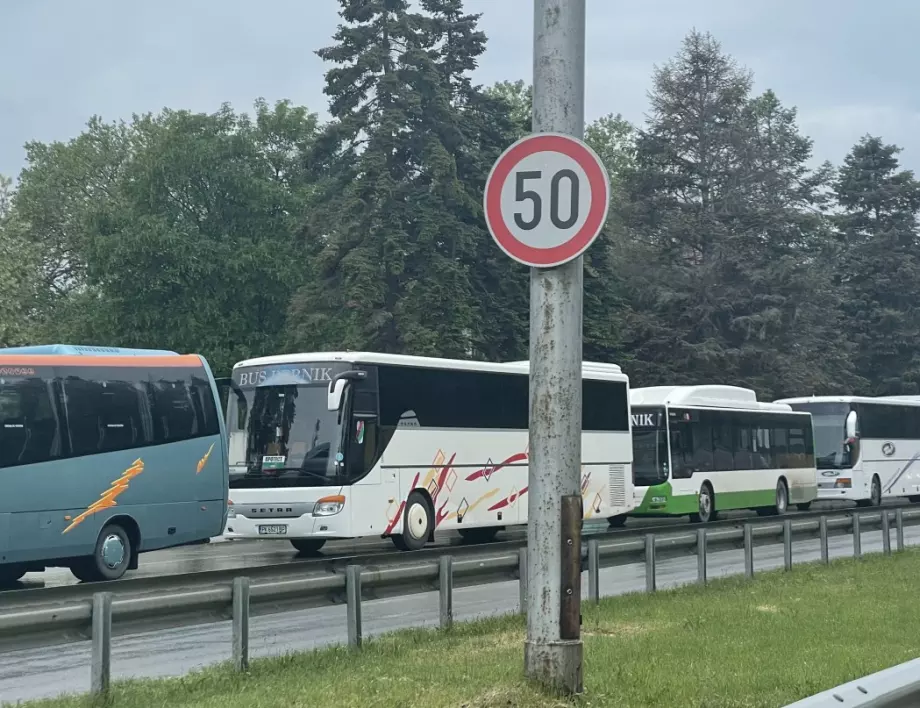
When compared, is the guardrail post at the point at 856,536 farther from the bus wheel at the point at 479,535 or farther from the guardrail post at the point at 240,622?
the guardrail post at the point at 240,622

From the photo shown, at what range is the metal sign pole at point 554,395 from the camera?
7984mm

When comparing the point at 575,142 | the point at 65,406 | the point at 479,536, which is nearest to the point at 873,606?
the point at 575,142

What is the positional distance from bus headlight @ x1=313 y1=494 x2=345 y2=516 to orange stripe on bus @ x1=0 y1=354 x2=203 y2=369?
2.96 meters

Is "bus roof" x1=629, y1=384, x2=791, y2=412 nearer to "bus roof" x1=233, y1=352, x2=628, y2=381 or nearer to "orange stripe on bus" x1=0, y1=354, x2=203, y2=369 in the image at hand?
"bus roof" x1=233, y1=352, x2=628, y2=381

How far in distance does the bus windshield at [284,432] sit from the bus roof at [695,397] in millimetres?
12122

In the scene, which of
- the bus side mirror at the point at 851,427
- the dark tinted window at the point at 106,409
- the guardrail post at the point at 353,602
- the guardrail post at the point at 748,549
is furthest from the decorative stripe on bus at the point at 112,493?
the bus side mirror at the point at 851,427

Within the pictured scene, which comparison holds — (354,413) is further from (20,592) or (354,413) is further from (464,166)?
(464,166)

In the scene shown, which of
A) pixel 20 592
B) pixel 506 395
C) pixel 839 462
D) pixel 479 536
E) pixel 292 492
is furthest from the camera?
pixel 839 462

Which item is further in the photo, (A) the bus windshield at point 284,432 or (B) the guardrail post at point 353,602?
(A) the bus windshield at point 284,432

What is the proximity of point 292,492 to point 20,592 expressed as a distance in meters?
9.18

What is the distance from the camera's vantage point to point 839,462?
140 ft

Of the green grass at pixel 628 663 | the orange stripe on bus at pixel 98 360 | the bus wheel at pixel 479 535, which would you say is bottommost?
the green grass at pixel 628 663

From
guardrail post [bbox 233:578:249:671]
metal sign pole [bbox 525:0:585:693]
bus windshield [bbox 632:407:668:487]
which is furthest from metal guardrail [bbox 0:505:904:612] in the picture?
bus windshield [bbox 632:407:668:487]

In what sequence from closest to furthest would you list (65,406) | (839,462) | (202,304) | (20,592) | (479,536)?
(20,592) → (65,406) → (479,536) → (839,462) → (202,304)
